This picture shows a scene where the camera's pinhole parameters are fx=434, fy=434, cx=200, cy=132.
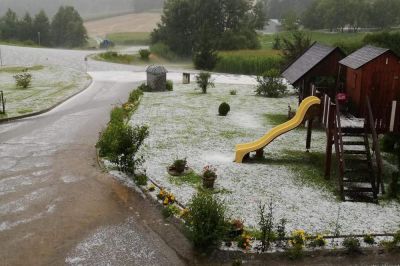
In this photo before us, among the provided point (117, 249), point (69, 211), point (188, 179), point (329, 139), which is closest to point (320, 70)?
point (329, 139)

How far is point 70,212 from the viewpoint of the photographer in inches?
534

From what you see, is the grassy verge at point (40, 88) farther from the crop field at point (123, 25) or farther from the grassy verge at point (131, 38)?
the crop field at point (123, 25)

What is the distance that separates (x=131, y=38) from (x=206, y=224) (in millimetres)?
134736

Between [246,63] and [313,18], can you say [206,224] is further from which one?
[313,18]

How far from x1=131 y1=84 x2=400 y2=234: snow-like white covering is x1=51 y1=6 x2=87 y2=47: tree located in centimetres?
11275

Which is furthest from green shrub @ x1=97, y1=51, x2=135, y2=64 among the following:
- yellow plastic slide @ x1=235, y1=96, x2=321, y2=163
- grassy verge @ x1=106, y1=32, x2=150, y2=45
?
grassy verge @ x1=106, y1=32, x2=150, y2=45

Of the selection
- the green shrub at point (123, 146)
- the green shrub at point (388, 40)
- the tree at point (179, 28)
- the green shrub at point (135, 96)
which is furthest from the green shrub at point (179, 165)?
the tree at point (179, 28)

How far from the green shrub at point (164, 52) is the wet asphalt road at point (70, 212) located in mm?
55540

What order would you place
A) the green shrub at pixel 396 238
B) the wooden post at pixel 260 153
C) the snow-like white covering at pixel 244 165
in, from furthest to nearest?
the wooden post at pixel 260 153 < the snow-like white covering at pixel 244 165 < the green shrub at pixel 396 238

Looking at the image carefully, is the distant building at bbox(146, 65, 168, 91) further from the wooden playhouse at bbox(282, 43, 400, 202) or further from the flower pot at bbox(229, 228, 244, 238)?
the flower pot at bbox(229, 228, 244, 238)

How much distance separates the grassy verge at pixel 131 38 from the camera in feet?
434

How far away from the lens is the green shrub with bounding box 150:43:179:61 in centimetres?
7700

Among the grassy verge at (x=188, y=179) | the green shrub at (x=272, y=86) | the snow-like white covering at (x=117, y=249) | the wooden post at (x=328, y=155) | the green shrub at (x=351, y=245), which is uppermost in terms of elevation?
the green shrub at (x=272, y=86)

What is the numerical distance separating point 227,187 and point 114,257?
579 cm
